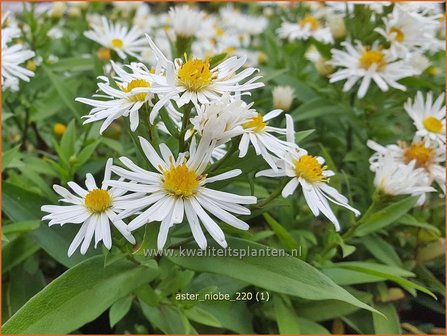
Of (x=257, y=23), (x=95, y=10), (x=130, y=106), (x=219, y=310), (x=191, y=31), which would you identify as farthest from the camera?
(x=257, y=23)

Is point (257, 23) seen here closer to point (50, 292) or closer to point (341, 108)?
point (341, 108)

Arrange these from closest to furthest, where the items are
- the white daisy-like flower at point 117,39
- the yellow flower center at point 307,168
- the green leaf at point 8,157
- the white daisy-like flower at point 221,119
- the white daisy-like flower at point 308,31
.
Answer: the white daisy-like flower at point 221,119 < the yellow flower center at point 307,168 < the green leaf at point 8,157 < the white daisy-like flower at point 117,39 < the white daisy-like flower at point 308,31

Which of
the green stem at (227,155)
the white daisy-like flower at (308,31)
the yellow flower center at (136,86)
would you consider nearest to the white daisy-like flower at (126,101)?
the yellow flower center at (136,86)

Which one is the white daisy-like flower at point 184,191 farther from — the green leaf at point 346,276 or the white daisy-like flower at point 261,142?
the green leaf at point 346,276

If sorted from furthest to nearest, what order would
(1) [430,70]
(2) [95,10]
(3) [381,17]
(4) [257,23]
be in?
1. (4) [257,23]
2. (2) [95,10]
3. (1) [430,70]
4. (3) [381,17]

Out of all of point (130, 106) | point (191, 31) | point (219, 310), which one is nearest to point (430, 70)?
point (191, 31)

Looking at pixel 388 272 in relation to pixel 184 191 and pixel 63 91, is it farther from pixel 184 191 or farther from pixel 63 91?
pixel 63 91
